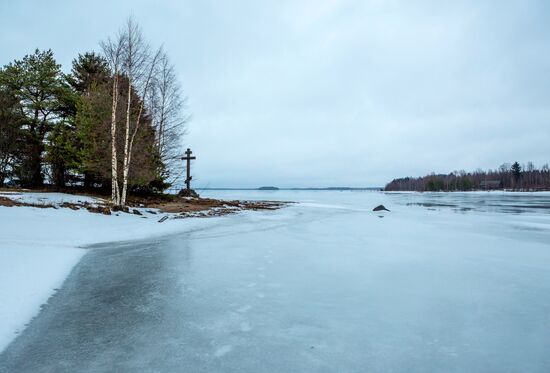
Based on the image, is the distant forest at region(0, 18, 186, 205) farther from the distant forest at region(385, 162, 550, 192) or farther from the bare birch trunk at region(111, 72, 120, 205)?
the distant forest at region(385, 162, 550, 192)

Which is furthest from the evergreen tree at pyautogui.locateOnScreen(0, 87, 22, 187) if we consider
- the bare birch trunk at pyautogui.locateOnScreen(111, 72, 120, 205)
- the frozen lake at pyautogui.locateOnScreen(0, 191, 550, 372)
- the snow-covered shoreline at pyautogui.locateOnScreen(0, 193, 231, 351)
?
the frozen lake at pyautogui.locateOnScreen(0, 191, 550, 372)

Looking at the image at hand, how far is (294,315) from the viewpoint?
4078 mm

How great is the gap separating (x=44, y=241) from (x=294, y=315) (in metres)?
7.73

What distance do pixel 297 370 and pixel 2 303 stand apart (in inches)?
155

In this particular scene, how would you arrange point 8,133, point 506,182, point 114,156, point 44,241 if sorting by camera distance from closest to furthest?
point 44,241 → point 114,156 → point 8,133 → point 506,182

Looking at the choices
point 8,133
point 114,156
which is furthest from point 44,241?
point 8,133

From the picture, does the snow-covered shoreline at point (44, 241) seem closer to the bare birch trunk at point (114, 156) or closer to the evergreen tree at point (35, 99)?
the bare birch trunk at point (114, 156)

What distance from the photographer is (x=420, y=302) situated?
15.0 feet

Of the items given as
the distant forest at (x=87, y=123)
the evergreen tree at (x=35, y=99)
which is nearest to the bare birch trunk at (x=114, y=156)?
the distant forest at (x=87, y=123)

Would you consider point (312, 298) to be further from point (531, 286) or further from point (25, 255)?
point (25, 255)

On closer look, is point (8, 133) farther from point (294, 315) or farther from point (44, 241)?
point (294, 315)

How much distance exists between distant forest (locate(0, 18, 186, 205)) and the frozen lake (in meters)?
12.3

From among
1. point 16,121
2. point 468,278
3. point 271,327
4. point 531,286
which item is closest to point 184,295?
point 271,327

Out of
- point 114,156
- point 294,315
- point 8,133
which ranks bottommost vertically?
point 294,315
